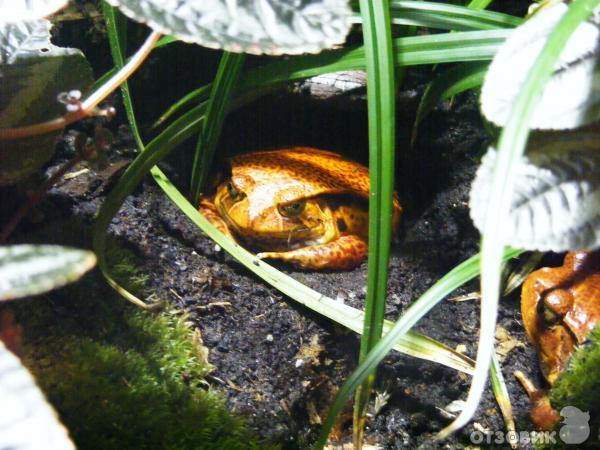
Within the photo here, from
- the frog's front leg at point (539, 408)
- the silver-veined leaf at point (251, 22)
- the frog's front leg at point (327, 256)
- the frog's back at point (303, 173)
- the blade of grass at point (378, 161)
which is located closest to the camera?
the silver-veined leaf at point (251, 22)

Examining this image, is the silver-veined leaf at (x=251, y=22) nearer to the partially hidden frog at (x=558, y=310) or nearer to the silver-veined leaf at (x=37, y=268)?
the silver-veined leaf at (x=37, y=268)

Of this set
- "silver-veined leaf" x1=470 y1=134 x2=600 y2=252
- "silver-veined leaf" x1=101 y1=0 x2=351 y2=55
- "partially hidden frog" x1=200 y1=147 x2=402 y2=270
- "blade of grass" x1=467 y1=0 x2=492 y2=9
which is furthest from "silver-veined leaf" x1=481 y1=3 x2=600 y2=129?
"partially hidden frog" x1=200 y1=147 x2=402 y2=270

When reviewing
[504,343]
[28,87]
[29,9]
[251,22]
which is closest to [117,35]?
[28,87]

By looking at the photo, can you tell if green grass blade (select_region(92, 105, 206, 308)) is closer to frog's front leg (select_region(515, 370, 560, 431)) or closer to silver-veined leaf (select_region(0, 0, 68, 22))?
silver-veined leaf (select_region(0, 0, 68, 22))

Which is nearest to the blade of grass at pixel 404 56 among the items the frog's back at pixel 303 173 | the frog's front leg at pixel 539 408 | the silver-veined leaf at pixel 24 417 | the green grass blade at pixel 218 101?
the green grass blade at pixel 218 101

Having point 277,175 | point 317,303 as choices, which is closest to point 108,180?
point 277,175

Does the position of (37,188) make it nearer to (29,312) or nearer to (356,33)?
(29,312)
